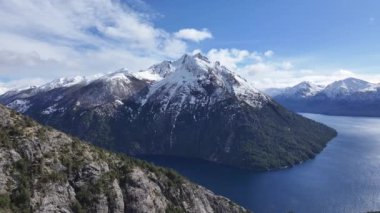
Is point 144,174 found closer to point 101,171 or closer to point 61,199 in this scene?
point 101,171

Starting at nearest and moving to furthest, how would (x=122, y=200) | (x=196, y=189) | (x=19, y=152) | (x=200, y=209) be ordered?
(x=19, y=152) → (x=122, y=200) → (x=200, y=209) → (x=196, y=189)

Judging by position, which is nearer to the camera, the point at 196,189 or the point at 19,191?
the point at 19,191

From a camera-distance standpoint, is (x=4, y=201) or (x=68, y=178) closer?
(x=4, y=201)

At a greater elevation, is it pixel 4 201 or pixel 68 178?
pixel 68 178

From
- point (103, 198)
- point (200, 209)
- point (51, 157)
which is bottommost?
point (200, 209)

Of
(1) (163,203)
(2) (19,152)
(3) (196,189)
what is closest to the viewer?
(2) (19,152)

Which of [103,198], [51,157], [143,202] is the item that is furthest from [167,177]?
[51,157]

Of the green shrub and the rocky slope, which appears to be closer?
the green shrub

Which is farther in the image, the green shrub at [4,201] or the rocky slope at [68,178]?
the rocky slope at [68,178]
